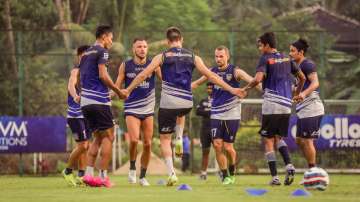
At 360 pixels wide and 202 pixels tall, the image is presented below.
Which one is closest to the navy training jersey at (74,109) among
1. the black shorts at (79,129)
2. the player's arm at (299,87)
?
the black shorts at (79,129)

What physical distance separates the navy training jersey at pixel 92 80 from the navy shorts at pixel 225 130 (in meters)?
3.18

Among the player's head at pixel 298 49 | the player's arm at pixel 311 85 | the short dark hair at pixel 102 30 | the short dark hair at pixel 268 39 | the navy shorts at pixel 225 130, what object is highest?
the short dark hair at pixel 102 30

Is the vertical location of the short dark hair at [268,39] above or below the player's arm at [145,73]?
above

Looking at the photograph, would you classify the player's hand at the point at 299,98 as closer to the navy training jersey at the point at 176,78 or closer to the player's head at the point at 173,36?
the navy training jersey at the point at 176,78

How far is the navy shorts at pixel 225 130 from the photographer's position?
19.3 metres

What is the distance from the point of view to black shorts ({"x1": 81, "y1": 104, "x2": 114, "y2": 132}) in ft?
54.7

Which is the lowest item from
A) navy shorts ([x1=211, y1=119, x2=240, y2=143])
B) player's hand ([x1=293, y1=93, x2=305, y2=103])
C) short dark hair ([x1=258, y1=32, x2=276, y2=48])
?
navy shorts ([x1=211, y1=119, x2=240, y2=143])

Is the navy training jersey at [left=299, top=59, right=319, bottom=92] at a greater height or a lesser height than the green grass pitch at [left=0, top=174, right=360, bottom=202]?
greater

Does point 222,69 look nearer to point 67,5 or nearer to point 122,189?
point 122,189

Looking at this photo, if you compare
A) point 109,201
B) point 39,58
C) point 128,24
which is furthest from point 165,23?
point 109,201

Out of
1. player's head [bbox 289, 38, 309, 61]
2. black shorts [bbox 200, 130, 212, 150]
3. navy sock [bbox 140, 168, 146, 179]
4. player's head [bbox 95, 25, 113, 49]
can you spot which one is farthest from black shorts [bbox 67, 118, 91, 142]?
black shorts [bbox 200, 130, 212, 150]

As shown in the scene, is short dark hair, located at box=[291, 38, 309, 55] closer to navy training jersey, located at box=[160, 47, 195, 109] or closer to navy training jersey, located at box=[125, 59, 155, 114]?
navy training jersey, located at box=[160, 47, 195, 109]

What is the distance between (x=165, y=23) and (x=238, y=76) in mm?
40080

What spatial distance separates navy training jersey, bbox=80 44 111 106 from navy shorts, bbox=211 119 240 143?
3.18 metres
